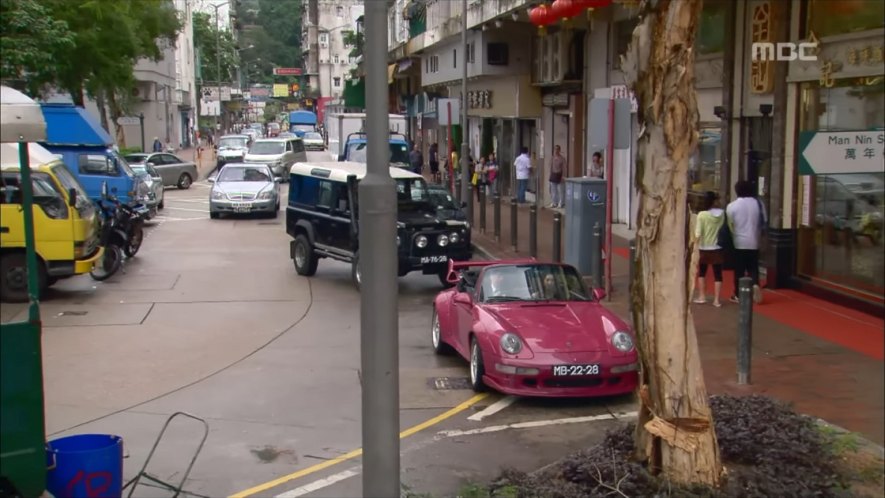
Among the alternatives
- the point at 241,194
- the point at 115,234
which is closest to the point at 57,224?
the point at 115,234

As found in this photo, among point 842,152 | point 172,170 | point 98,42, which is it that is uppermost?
point 98,42

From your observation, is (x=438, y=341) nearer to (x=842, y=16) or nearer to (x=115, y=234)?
(x=842, y=16)

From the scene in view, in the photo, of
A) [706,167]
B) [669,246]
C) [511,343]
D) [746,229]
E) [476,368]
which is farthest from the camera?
[706,167]

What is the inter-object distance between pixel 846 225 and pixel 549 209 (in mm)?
14584

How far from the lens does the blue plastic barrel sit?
6336 millimetres

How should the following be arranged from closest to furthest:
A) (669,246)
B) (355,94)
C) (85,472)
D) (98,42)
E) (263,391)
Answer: (85,472) → (669,246) → (263,391) → (98,42) → (355,94)

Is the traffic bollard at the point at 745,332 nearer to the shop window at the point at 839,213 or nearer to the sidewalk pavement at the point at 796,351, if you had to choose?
the sidewalk pavement at the point at 796,351

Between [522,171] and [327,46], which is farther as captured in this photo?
[327,46]

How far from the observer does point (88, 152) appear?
2498cm

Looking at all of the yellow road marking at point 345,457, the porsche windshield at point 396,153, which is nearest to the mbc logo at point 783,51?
the yellow road marking at point 345,457

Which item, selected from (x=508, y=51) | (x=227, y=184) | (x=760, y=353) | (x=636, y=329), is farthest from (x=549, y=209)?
(x=636, y=329)

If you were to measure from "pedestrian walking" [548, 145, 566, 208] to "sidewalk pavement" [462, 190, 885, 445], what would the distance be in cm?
999

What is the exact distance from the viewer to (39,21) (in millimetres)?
20828

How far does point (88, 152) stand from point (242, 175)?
225 inches
